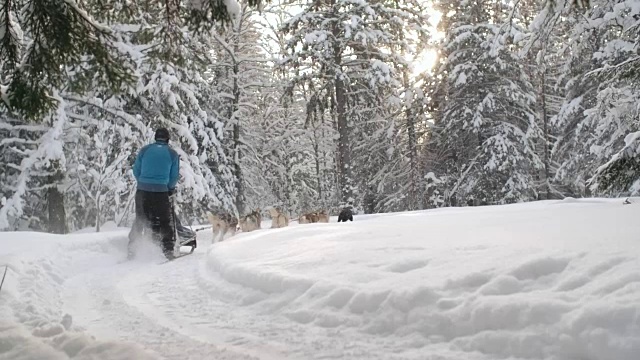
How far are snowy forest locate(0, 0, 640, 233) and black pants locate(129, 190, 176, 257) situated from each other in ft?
7.95

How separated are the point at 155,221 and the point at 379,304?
5.96 m

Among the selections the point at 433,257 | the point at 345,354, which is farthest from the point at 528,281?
the point at 345,354

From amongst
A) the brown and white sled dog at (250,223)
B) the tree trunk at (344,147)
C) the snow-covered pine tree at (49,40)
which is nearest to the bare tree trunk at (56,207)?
the brown and white sled dog at (250,223)

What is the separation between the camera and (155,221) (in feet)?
27.1

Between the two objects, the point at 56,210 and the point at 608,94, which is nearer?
the point at 608,94

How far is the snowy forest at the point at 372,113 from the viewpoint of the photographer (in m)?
13.3

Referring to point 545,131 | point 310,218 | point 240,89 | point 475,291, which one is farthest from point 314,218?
point 545,131

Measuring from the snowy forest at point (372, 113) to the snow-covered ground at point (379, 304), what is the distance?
556 cm

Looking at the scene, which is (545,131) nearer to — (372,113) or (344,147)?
(372,113)

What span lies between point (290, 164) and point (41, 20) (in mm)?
25322

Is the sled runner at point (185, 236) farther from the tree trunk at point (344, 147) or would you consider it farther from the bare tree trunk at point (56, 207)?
the tree trunk at point (344, 147)

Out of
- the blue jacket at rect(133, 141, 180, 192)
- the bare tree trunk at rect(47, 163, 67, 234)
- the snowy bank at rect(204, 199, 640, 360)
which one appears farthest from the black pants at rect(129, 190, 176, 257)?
the bare tree trunk at rect(47, 163, 67, 234)

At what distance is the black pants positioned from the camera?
8188 millimetres

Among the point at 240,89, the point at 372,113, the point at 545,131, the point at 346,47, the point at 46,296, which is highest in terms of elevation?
the point at 346,47
